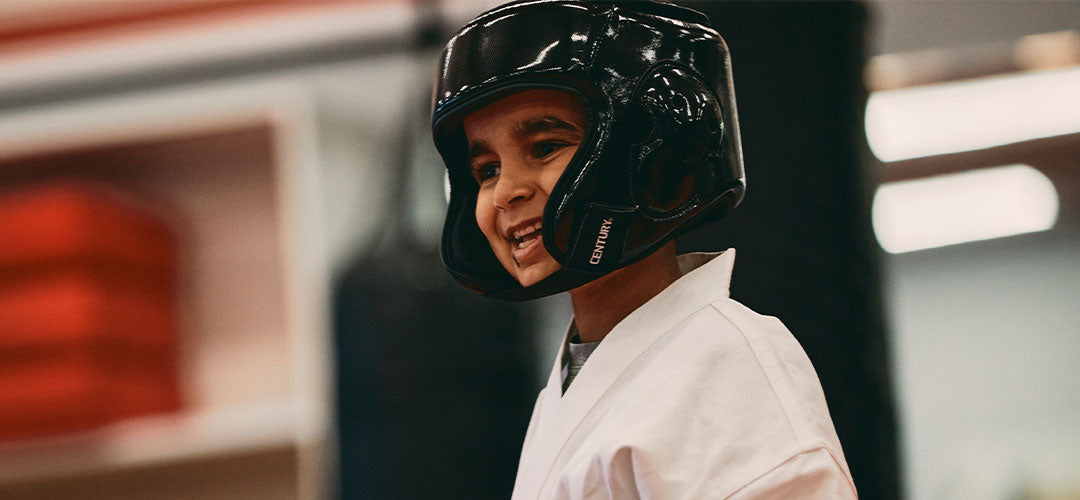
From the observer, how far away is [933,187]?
70cm

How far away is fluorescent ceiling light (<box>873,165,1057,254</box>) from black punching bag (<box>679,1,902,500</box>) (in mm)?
81

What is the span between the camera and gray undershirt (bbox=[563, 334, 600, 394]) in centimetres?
44

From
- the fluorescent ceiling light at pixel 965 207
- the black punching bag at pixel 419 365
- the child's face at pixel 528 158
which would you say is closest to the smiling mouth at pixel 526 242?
the child's face at pixel 528 158

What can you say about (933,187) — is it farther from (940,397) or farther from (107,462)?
(107,462)

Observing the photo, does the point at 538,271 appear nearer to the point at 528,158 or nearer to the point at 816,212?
the point at 528,158

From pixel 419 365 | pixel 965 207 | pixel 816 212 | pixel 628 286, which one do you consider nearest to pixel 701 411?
pixel 628 286

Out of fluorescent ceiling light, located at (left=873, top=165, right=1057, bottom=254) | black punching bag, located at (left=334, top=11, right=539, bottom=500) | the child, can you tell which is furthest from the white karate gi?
black punching bag, located at (left=334, top=11, right=539, bottom=500)

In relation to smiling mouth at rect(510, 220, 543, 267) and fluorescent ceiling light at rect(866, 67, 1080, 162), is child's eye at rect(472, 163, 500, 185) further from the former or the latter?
fluorescent ceiling light at rect(866, 67, 1080, 162)

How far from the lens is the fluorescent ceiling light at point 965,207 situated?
0.66 meters

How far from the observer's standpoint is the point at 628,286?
0.42m

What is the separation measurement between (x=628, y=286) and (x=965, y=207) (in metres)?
0.38

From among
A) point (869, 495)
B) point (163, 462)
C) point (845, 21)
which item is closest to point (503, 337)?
point (163, 462)

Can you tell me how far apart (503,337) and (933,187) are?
2.10 feet

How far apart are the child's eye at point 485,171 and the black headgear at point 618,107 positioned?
0.08 feet
